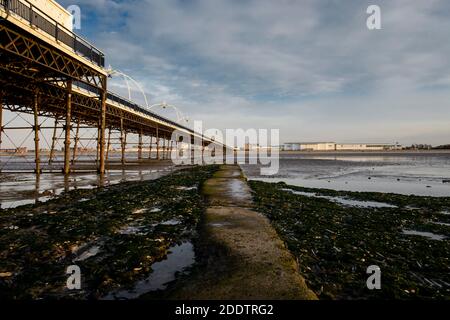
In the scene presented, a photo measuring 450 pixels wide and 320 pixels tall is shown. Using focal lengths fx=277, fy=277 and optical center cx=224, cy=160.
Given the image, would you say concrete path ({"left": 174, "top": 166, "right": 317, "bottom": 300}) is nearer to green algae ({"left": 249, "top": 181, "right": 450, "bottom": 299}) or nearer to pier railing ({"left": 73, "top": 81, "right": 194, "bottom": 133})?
green algae ({"left": 249, "top": 181, "right": 450, "bottom": 299})

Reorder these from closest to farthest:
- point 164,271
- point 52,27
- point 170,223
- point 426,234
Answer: point 164,271, point 426,234, point 170,223, point 52,27

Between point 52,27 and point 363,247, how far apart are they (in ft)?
64.5

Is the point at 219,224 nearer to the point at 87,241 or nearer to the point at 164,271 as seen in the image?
the point at 164,271

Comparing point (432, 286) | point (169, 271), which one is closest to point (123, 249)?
point (169, 271)

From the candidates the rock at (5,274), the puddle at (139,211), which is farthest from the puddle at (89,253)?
the puddle at (139,211)

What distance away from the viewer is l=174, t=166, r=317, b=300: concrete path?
3.90 m

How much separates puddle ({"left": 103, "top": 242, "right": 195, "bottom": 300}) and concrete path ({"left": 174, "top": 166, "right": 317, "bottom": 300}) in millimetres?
351

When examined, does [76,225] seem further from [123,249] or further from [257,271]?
[257,271]

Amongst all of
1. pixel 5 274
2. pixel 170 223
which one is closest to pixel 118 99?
pixel 170 223

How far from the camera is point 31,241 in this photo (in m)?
6.60

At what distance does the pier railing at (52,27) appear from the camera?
1349cm

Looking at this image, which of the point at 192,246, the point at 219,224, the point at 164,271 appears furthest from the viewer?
the point at 219,224

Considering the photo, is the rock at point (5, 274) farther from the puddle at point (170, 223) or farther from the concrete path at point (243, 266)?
A: the puddle at point (170, 223)

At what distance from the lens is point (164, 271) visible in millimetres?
5035
